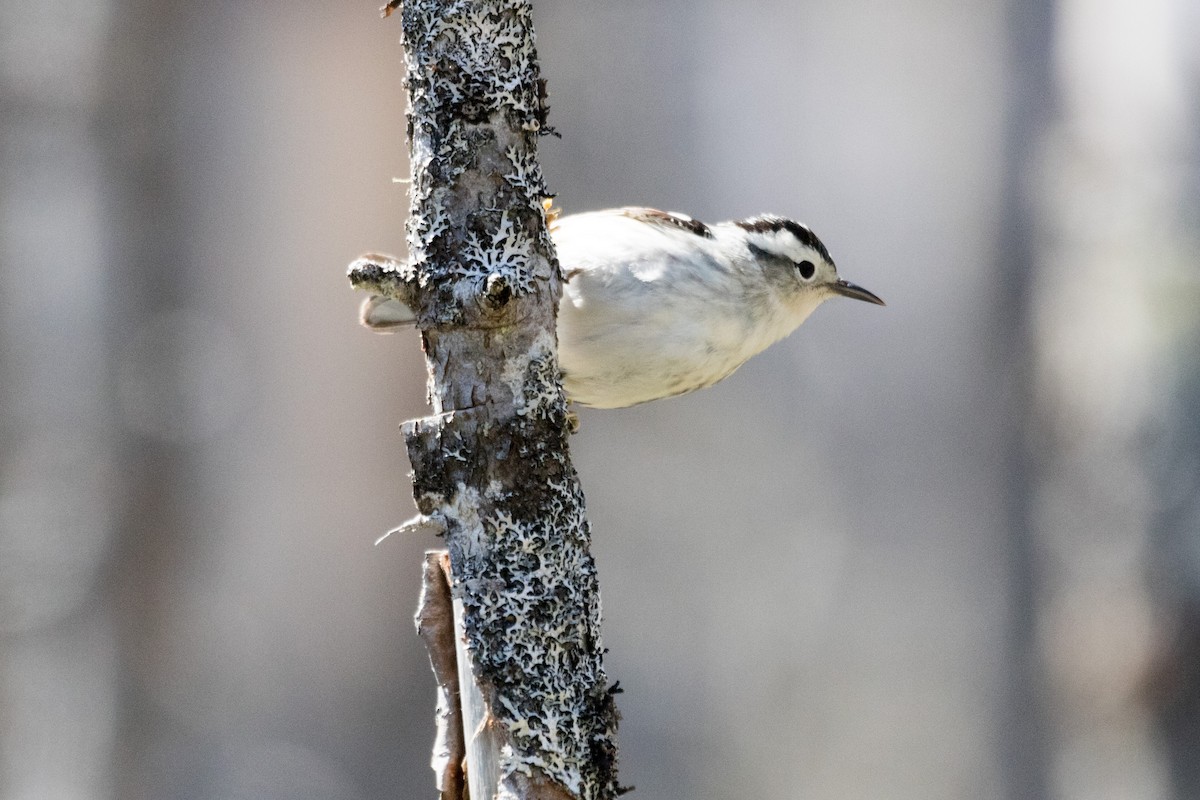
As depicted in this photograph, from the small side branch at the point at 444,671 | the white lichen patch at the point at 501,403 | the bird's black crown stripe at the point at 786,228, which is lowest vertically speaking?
the small side branch at the point at 444,671

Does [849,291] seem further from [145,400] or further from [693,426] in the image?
[145,400]

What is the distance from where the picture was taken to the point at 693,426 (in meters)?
5.51

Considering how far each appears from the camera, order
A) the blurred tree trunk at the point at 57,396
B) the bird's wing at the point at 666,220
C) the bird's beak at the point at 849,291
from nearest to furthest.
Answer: the bird's wing at the point at 666,220, the bird's beak at the point at 849,291, the blurred tree trunk at the point at 57,396

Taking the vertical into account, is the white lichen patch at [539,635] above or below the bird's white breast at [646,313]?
below

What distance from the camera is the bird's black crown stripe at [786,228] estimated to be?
3.08 metres

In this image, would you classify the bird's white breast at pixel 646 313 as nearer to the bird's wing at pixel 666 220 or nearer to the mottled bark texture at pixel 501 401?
the bird's wing at pixel 666 220

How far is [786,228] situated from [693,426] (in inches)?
98.1

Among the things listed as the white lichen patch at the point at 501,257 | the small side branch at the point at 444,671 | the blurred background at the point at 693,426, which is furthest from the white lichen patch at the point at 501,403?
the blurred background at the point at 693,426

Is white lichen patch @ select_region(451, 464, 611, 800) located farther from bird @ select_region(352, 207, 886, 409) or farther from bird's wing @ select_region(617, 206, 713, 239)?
bird's wing @ select_region(617, 206, 713, 239)

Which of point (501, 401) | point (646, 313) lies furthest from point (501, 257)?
point (646, 313)

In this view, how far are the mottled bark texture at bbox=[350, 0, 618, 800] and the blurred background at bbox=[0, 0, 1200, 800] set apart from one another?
3611 mm

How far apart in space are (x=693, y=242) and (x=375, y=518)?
2.87 meters

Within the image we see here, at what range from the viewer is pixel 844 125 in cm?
571

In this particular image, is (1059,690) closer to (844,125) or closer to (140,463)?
(844,125)
